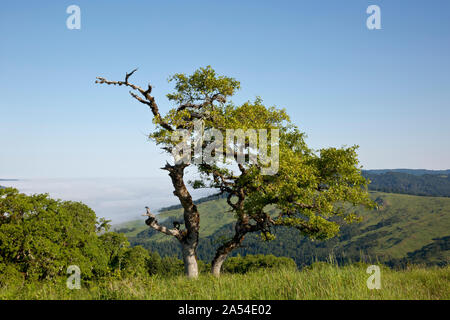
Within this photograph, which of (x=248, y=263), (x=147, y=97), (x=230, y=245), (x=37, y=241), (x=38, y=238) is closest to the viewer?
(x=147, y=97)

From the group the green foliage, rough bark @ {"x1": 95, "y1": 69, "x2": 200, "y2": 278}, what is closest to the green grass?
rough bark @ {"x1": 95, "y1": 69, "x2": 200, "y2": 278}

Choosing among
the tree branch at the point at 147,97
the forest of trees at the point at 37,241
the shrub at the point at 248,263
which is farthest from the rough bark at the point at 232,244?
the shrub at the point at 248,263

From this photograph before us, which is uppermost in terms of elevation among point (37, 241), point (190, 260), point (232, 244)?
point (232, 244)

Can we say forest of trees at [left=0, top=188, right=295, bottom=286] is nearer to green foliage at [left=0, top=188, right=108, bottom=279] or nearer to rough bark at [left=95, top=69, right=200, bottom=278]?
green foliage at [left=0, top=188, right=108, bottom=279]

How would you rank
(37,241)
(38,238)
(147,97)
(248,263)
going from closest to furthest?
(147,97)
(37,241)
(38,238)
(248,263)

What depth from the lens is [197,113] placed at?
23.5 m

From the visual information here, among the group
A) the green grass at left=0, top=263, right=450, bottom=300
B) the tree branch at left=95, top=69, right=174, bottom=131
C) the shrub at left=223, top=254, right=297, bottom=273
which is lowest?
the shrub at left=223, top=254, right=297, bottom=273

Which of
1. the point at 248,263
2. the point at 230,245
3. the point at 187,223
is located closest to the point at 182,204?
the point at 187,223

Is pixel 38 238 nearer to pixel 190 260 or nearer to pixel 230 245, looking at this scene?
pixel 190 260

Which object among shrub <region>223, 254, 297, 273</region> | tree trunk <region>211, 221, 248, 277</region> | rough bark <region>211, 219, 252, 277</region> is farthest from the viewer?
shrub <region>223, 254, 297, 273</region>

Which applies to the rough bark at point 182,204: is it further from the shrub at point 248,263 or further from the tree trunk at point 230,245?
the shrub at point 248,263

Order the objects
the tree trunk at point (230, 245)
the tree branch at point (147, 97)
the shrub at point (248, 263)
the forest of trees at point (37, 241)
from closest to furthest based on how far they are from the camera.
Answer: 1. the tree branch at point (147, 97)
2. the tree trunk at point (230, 245)
3. the forest of trees at point (37, 241)
4. the shrub at point (248, 263)

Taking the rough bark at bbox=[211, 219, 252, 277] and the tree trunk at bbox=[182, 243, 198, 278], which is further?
the rough bark at bbox=[211, 219, 252, 277]
